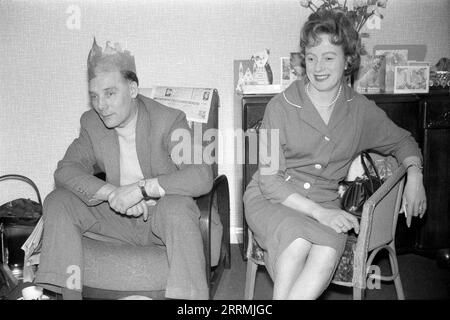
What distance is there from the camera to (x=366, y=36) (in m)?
2.77

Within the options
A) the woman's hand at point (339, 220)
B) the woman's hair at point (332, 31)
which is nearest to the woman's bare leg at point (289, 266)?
the woman's hand at point (339, 220)

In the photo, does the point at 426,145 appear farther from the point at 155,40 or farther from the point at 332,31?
the point at 155,40

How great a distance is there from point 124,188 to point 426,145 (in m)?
1.58

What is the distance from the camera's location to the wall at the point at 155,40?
279 centimetres

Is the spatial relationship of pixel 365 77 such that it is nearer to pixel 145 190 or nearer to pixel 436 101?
pixel 436 101

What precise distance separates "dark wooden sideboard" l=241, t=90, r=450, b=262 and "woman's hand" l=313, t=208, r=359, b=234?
Answer: 30.6 inches

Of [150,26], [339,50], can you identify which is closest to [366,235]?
[339,50]

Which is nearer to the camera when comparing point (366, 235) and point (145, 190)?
point (366, 235)

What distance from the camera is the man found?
5.49 ft

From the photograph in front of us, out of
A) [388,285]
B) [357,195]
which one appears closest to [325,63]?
[357,195]

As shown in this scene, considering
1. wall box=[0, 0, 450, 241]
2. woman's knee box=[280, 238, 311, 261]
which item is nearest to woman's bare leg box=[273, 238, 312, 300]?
woman's knee box=[280, 238, 311, 261]

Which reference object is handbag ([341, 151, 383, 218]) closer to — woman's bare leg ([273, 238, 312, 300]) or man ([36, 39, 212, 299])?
woman's bare leg ([273, 238, 312, 300])

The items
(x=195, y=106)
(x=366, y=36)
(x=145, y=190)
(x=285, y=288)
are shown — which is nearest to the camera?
(x=285, y=288)
